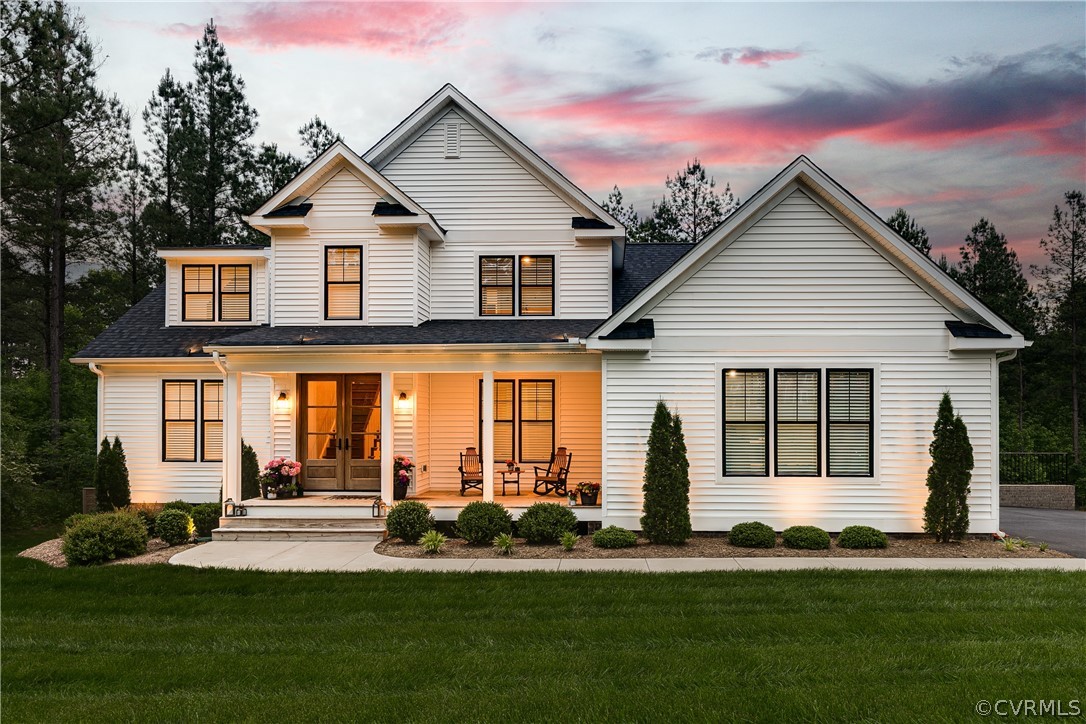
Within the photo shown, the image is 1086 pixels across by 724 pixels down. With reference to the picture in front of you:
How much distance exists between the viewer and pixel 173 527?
13.2 m

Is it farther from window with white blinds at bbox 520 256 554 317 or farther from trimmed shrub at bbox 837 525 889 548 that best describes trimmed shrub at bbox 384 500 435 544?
trimmed shrub at bbox 837 525 889 548

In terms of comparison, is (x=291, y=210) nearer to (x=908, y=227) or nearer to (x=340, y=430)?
(x=340, y=430)

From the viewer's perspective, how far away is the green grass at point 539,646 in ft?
17.5

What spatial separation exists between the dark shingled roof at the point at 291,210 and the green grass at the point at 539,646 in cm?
833

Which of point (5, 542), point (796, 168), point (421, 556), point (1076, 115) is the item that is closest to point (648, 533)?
point (421, 556)

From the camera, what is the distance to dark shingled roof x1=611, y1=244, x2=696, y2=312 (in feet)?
58.3

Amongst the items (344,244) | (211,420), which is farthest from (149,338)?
(344,244)

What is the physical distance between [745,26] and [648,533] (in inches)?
444

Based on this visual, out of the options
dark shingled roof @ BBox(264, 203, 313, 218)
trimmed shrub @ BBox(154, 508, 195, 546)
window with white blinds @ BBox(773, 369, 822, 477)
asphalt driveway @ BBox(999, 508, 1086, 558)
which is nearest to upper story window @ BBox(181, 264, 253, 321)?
dark shingled roof @ BBox(264, 203, 313, 218)

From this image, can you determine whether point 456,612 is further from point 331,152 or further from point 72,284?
point 72,284

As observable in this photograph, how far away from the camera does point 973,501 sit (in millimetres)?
12680

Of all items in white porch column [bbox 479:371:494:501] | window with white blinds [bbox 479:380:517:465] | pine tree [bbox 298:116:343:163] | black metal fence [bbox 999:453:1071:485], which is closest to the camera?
white porch column [bbox 479:371:494:501]

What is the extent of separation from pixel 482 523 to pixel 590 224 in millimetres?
7292

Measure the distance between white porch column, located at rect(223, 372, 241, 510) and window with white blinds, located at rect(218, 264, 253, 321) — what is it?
4164 millimetres
